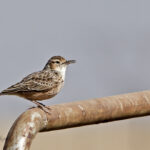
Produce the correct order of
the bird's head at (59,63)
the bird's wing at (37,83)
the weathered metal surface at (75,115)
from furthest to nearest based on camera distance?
1. the bird's head at (59,63)
2. the bird's wing at (37,83)
3. the weathered metal surface at (75,115)

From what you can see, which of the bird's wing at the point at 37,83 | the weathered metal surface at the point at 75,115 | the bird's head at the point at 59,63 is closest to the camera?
the weathered metal surface at the point at 75,115

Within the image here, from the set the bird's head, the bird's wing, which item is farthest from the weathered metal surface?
the bird's head

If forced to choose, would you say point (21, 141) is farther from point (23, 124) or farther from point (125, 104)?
point (125, 104)

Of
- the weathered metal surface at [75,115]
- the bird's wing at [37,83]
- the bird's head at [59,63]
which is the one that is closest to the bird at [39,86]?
the bird's wing at [37,83]

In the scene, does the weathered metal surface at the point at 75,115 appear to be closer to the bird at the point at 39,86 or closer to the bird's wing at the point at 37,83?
the bird at the point at 39,86

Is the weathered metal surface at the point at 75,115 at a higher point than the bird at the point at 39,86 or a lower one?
higher

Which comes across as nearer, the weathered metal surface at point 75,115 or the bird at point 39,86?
the weathered metal surface at point 75,115
